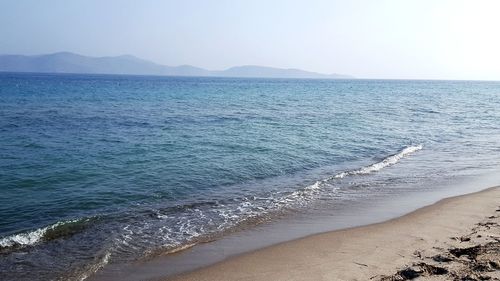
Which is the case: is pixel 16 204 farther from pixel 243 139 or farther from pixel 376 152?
pixel 376 152

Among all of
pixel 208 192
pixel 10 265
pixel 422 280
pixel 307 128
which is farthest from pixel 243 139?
pixel 422 280

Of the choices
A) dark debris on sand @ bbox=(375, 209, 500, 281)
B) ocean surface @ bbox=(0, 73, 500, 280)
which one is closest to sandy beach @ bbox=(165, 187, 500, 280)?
dark debris on sand @ bbox=(375, 209, 500, 281)

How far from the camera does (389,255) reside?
885cm

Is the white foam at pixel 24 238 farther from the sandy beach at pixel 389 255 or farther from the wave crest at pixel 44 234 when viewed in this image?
the sandy beach at pixel 389 255

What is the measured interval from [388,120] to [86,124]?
25418mm

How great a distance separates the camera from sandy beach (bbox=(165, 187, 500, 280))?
24.8 feet

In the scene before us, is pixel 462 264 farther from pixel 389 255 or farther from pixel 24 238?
pixel 24 238

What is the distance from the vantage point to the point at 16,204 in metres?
12.8

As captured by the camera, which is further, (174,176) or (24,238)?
(174,176)

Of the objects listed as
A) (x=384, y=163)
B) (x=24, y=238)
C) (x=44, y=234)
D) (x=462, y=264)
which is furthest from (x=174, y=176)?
(x=462, y=264)

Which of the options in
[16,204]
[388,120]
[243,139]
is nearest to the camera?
[16,204]

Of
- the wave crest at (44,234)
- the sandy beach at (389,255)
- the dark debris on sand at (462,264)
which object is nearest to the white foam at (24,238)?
the wave crest at (44,234)

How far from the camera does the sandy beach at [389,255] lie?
7555 mm

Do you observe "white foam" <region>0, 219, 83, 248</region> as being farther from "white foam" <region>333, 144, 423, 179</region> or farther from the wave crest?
"white foam" <region>333, 144, 423, 179</region>
